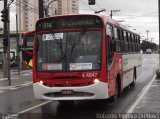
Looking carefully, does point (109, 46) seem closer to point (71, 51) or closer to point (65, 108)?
point (71, 51)

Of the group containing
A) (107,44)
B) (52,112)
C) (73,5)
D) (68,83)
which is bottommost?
(52,112)

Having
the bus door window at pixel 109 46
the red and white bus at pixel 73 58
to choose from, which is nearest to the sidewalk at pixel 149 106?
the red and white bus at pixel 73 58

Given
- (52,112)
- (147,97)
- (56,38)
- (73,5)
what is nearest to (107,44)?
(56,38)

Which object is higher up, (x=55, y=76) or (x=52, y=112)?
(x=55, y=76)

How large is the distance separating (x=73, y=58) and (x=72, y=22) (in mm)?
1185

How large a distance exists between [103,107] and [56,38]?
2773 millimetres

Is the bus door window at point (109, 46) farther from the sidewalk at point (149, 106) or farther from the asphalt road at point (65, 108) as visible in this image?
the sidewalk at point (149, 106)

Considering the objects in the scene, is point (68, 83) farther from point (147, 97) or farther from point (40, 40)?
point (147, 97)

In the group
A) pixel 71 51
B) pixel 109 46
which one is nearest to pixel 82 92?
pixel 71 51

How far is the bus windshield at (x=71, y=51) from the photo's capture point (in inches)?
558

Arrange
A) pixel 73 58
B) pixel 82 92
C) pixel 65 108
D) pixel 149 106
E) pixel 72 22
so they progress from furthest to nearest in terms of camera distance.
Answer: pixel 65 108
pixel 149 106
pixel 72 22
pixel 73 58
pixel 82 92

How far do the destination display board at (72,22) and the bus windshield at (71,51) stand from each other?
0.20 metres

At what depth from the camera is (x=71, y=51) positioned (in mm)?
14289

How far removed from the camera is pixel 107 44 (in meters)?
14.6
